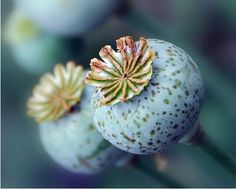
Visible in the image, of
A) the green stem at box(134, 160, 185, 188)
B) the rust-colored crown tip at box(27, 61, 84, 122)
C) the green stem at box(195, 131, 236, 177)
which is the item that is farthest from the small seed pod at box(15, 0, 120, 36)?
the green stem at box(195, 131, 236, 177)

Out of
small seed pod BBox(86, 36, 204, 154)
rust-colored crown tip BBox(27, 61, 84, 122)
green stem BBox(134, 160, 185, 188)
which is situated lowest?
green stem BBox(134, 160, 185, 188)

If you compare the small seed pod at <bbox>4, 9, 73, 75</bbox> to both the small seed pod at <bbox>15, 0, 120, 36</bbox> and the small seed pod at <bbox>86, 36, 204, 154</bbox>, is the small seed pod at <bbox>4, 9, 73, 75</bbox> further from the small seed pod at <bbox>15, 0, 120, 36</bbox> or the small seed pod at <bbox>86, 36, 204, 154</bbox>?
the small seed pod at <bbox>86, 36, 204, 154</bbox>

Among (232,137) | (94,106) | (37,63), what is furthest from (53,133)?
(232,137)

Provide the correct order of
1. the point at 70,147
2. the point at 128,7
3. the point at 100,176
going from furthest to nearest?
1. the point at 100,176
2. the point at 128,7
3. the point at 70,147

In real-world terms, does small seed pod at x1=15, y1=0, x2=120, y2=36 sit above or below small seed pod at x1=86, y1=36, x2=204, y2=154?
above

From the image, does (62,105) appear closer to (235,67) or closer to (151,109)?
(151,109)

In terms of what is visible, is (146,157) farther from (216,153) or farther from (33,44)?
(216,153)

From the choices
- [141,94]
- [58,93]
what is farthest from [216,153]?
[58,93]
